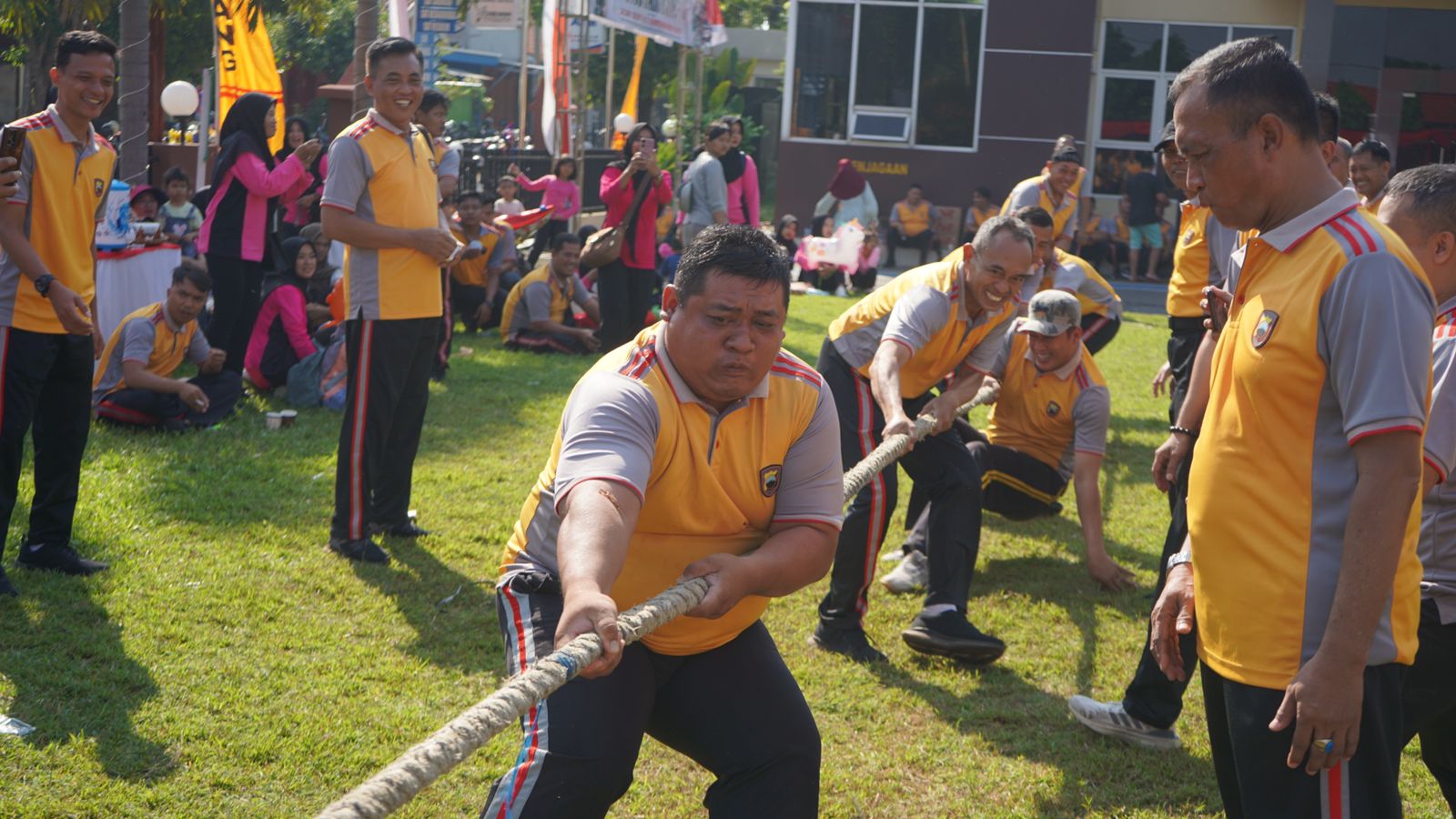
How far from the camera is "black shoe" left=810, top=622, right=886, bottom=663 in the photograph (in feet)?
17.3

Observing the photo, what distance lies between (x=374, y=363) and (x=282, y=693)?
179cm

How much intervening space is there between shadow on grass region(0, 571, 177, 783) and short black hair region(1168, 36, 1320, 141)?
10.7 ft

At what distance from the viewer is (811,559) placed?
114 inches

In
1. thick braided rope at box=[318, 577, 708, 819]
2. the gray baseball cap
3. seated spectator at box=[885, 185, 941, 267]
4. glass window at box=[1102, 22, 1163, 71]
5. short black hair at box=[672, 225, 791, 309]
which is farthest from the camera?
glass window at box=[1102, 22, 1163, 71]

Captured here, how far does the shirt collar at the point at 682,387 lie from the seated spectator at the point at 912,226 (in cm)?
1885

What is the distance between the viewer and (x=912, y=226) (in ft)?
70.6

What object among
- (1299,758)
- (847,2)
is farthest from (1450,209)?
(847,2)

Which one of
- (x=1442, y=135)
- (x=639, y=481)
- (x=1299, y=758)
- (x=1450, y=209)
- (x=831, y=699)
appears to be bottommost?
(x=831, y=699)

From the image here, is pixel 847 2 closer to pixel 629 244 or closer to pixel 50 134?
pixel 629 244

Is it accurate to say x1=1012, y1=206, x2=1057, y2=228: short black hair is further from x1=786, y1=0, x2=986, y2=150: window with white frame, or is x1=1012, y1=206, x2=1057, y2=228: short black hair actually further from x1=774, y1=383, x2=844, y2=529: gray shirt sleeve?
x1=786, y1=0, x2=986, y2=150: window with white frame

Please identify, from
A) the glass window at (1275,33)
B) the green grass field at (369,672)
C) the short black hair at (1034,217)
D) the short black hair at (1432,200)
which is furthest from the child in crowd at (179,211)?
the glass window at (1275,33)

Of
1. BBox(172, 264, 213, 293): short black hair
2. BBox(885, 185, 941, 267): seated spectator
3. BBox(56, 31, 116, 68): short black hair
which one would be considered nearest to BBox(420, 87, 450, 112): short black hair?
BBox(172, 264, 213, 293): short black hair

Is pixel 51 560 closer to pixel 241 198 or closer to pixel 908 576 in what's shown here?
pixel 908 576

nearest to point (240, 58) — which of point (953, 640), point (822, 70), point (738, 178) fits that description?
point (738, 178)
